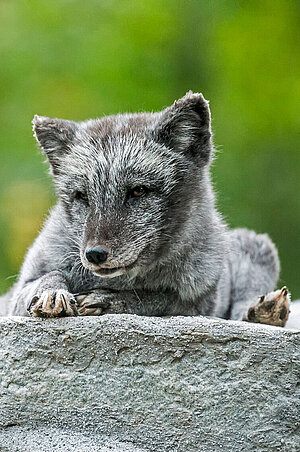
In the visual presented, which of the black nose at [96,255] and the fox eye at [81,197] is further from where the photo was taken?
the fox eye at [81,197]

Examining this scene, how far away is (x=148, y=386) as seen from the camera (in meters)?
4.57

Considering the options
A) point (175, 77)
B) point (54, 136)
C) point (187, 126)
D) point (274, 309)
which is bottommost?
point (274, 309)

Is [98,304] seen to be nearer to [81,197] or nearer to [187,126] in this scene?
[81,197]

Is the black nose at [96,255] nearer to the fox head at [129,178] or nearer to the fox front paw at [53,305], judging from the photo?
the fox head at [129,178]

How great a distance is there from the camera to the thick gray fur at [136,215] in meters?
5.36

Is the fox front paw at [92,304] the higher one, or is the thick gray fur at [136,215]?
the thick gray fur at [136,215]

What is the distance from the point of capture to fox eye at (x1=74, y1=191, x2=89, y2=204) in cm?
561

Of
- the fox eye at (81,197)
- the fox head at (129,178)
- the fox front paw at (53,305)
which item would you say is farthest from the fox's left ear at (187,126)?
the fox front paw at (53,305)

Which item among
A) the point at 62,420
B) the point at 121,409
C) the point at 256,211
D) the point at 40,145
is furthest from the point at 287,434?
the point at 256,211

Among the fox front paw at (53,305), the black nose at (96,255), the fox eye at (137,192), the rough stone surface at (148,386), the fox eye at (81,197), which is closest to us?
the rough stone surface at (148,386)

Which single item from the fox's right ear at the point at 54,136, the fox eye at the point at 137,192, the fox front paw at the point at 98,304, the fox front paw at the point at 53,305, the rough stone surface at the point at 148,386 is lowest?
the rough stone surface at the point at 148,386

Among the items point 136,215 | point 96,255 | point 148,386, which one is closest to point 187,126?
point 136,215

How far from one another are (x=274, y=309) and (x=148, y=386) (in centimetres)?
167

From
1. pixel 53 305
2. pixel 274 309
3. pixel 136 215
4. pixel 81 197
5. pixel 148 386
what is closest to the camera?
pixel 148 386
